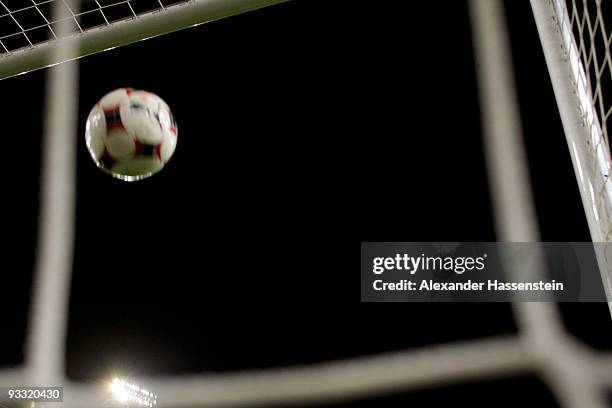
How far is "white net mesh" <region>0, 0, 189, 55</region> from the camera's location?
2.15 meters

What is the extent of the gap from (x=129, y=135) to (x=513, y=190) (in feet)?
3.35

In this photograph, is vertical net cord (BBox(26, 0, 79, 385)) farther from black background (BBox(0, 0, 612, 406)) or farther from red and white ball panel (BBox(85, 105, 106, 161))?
black background (BBox(0, 0, 612, 406))

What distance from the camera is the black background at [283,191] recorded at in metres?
6.46

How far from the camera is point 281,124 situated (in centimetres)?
937

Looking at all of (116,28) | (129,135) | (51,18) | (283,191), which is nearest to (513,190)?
(129,135)

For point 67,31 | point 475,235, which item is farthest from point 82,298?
point 67,31

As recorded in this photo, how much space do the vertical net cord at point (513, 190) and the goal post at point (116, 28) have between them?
0.61 m

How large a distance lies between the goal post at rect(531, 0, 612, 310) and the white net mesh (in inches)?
40.6

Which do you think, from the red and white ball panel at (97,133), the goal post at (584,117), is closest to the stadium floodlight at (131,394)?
the red and white ball panel at (97,133)

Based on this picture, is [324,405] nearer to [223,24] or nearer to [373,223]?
[373,223]

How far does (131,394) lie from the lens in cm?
1473

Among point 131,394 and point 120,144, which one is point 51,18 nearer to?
point 120,144

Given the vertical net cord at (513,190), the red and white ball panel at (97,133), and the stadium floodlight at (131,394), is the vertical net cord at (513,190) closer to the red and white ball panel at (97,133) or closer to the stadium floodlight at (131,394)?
the red and white ball panel at (97,133)


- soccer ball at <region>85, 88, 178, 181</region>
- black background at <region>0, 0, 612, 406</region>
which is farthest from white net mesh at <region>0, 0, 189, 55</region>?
black background at <region>0, 0, 612, 406</region>
